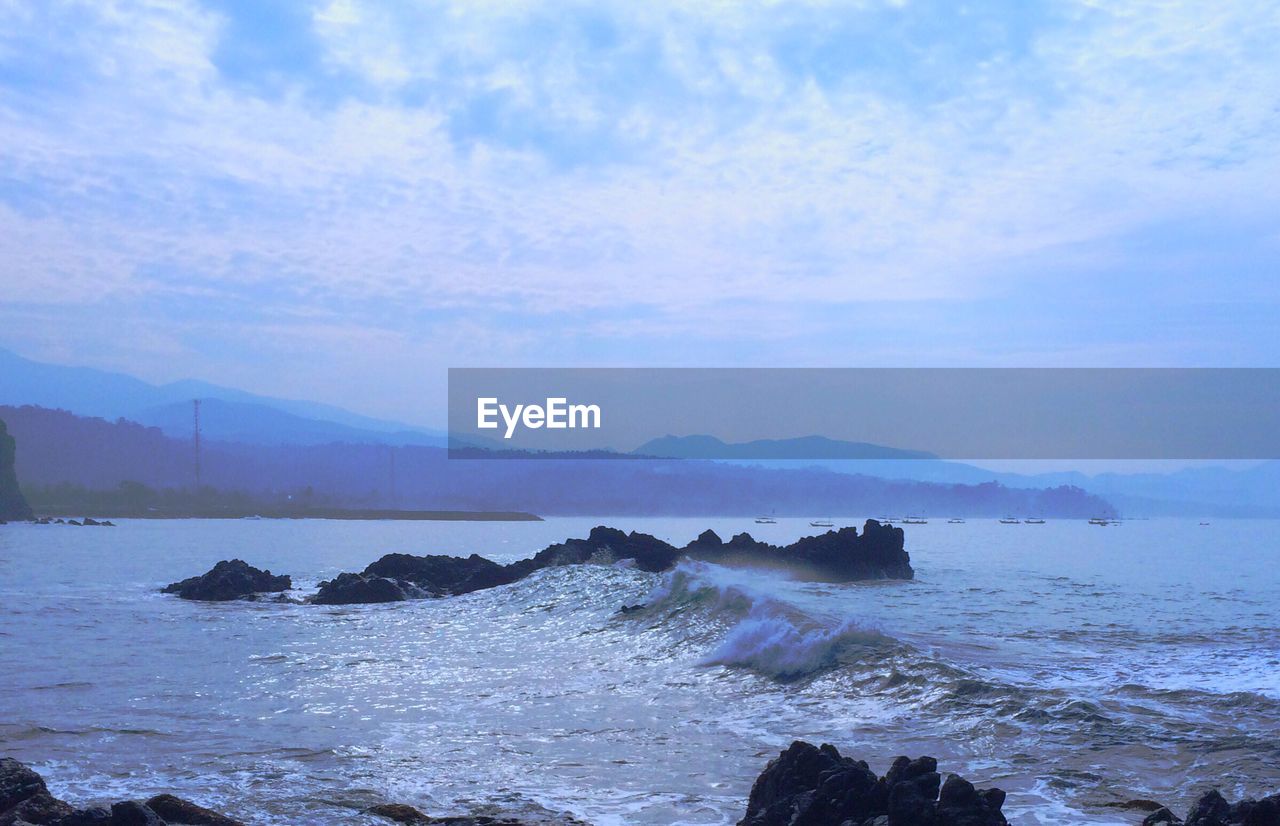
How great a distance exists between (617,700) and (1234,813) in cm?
950

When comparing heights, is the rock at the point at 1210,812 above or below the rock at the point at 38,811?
above

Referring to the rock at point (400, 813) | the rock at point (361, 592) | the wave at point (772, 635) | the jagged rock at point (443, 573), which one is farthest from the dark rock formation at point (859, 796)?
the jagged rock at point (443, 573)

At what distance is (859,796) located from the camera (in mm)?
7781

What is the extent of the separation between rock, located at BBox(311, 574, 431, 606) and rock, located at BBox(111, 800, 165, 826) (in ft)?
85.3

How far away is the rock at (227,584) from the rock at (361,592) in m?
2.83

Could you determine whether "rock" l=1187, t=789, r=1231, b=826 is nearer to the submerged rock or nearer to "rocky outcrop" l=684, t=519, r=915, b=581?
the submerged rock

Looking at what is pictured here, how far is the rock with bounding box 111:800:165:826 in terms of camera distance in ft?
24.9

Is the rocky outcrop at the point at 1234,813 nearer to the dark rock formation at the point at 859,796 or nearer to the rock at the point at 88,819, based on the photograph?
the dark rock formation at the point at 859,796

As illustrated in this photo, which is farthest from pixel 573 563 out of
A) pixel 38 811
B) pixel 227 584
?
pixel 38 811

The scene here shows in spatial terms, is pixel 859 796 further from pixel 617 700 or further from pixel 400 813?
pixel 617 700

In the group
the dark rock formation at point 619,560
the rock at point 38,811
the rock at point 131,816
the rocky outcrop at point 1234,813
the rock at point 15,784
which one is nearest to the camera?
the rocky outcrop at point 1234,813

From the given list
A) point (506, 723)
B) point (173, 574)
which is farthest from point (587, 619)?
point (173, 574)

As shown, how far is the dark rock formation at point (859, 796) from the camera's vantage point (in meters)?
7.37

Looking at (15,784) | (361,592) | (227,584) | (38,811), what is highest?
(15,784)
